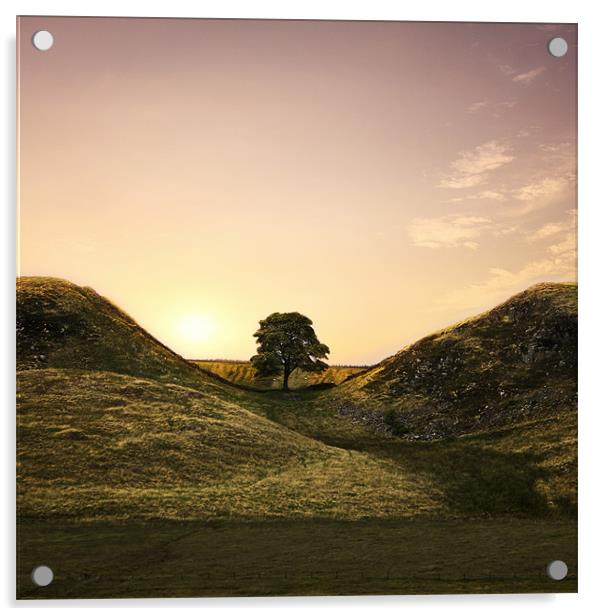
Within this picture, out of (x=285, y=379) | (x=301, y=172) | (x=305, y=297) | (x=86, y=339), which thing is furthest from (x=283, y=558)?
(x=301, y=172)

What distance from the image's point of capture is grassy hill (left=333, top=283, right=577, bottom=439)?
8.22m

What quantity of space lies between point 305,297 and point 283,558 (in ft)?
11.0

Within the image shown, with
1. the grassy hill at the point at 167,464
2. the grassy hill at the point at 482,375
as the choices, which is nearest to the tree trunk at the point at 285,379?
the grassy hill at the point at 167,464

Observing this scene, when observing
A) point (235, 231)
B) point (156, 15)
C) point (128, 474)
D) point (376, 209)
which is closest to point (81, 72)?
point (156, 15)

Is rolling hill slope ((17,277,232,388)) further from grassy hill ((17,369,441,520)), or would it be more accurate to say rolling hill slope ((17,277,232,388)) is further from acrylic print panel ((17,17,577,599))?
grassy hill ((17,369,441,520))

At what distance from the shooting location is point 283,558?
7.46 meters

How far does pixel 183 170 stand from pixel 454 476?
5.54 meters

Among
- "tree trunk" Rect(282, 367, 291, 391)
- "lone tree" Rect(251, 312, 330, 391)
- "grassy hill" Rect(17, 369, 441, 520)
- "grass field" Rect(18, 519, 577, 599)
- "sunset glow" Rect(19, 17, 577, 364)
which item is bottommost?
"grass field" Rect(18, 519, 577, 599)

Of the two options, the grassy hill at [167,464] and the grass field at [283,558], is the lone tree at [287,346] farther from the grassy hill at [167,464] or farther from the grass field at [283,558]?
the grass field at [283,558]

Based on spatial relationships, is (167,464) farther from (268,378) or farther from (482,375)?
(482,375)

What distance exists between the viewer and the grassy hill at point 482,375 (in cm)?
822

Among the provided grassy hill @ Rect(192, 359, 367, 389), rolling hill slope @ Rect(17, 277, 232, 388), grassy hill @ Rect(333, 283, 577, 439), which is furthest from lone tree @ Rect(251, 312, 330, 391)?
rolling hill slope @ Rect(17, 277, 232, 388)

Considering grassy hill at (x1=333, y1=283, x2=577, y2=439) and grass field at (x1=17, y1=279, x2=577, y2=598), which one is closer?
grass field at (x1=17, y1=279, x2=577, y2=598)

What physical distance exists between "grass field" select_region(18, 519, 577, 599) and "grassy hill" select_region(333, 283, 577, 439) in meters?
1.53
